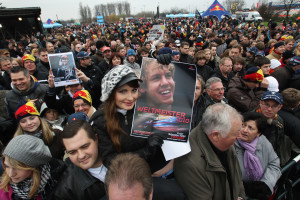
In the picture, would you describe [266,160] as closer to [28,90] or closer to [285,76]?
[285,76]

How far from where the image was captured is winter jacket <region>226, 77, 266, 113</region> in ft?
10.6

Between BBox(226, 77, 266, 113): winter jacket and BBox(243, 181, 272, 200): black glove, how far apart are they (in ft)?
4.64

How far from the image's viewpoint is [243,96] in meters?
3.32

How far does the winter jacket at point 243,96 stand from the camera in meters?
3.22

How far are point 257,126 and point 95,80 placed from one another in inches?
137

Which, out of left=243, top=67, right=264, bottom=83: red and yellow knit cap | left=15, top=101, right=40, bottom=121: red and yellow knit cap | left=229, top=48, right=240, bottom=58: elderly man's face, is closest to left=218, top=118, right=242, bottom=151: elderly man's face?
left=243, top=67, right=264, bottom=83: red and yellow knit cap

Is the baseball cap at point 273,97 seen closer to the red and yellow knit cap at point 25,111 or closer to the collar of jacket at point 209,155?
the collar of jacket at point 209,155

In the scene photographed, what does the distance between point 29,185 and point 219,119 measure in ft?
6.34

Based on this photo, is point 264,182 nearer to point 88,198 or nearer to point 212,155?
point 212,155

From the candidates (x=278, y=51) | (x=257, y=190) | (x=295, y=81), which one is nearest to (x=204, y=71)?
(x=295, y=81)

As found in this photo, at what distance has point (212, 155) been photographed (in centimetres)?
165

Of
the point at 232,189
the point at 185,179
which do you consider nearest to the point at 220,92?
the point at 232,189

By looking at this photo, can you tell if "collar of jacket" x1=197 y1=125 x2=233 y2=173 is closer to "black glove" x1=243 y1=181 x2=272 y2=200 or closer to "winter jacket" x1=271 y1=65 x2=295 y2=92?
"black glove" x1=243 y1=181 x2=272 y2=200

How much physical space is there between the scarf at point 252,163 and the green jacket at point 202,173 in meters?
0.59
